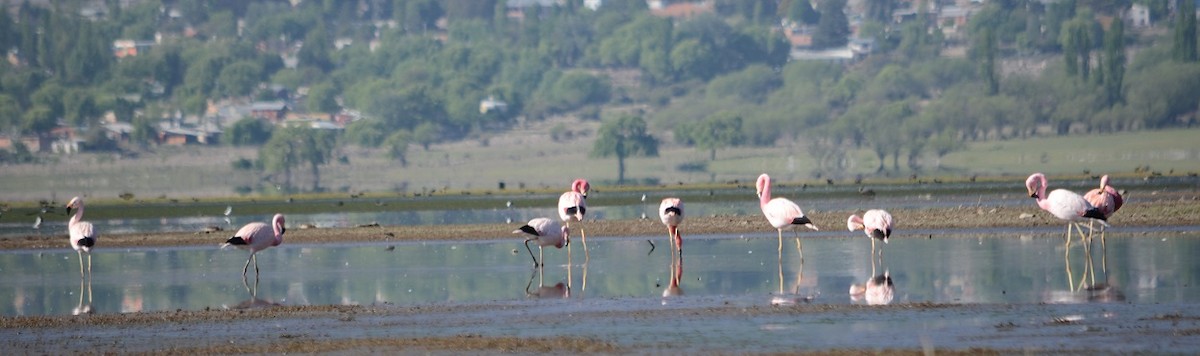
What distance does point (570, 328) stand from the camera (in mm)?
23891

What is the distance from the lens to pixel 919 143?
147 m

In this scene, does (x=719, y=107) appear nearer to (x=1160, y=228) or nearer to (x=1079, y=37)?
(x=1079, y=37)

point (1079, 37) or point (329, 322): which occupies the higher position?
point (1079, 37)

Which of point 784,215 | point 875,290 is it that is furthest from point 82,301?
A: point 875,290

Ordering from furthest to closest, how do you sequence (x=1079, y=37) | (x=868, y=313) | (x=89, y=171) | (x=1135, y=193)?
(x=1079, y=37), (x=89, y=171), (x=1135, y=193), (x=868, y=313)

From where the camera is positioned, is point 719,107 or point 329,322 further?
point 719,107

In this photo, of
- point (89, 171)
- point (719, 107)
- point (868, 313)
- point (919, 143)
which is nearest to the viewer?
point (868, 313)

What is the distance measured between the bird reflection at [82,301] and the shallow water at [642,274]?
0.17ft

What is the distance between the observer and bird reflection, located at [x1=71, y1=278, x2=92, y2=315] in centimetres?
2839

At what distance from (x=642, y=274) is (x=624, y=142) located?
120633 millimetres

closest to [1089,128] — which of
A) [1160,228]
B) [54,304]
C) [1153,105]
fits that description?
[1153,105]

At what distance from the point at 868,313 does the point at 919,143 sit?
12456 centimetres

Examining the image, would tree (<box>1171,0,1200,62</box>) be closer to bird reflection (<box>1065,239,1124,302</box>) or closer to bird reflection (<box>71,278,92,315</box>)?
bird reflection (<box>1065,239,1124,302</box>)

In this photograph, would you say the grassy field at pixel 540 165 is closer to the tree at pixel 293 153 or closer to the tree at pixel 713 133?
the tree at pixel 713 133
